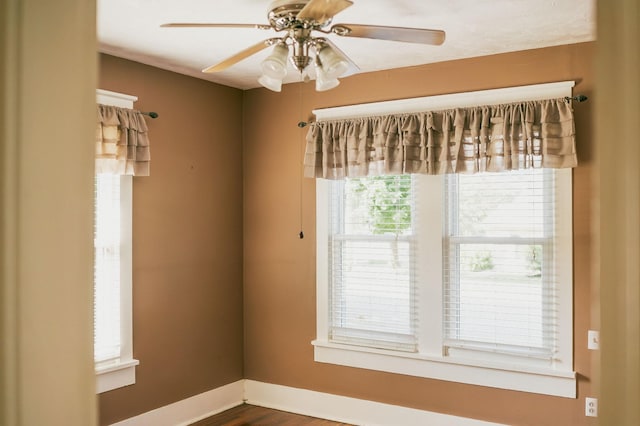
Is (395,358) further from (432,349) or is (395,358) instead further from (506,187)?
(506,187)

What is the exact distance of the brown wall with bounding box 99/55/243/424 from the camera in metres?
4.13

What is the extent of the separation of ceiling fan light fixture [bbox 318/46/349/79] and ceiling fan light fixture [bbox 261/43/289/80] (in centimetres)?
16

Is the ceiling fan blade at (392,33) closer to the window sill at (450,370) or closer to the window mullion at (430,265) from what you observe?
the window mullion at (430,265)

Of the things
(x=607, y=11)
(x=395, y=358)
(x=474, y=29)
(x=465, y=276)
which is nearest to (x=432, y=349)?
(x=395, y=358)

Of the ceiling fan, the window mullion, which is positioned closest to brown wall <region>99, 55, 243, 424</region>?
the window mullion

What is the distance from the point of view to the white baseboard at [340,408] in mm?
4180

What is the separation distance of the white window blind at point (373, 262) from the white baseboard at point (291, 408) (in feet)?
1.56

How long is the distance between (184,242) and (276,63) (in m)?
2.39

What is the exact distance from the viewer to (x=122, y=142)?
3881 millimetres

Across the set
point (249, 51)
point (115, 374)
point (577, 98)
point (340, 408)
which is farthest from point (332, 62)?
point (340, 408)

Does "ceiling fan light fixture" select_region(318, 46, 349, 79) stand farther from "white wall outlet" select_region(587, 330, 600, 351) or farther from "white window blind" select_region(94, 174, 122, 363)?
"white wall outlet" select_region(587, 330, 600, 351)

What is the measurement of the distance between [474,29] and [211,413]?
347 centimetres

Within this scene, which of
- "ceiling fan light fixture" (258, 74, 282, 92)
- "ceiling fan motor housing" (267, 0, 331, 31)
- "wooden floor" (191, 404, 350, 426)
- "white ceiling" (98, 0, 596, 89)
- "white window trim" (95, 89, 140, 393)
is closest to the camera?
"ceiling fan motor housing" (267, 0, 331, 31)

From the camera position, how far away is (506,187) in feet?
12.9
